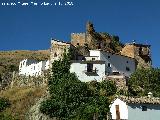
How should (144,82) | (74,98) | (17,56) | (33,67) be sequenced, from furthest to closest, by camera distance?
(17,56) < (33,67) < (144,82) < (74,98)

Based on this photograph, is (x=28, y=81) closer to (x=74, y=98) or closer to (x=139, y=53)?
(x=74, y=98)

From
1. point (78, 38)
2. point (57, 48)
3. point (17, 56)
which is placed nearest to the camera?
point (57, 48)

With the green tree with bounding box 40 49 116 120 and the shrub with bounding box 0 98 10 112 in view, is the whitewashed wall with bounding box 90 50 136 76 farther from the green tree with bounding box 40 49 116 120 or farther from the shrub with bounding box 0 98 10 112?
the shrub with bounding box 0 98 10 112

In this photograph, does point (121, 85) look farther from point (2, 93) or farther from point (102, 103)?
point (2, 93)

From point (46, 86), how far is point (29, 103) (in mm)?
4961

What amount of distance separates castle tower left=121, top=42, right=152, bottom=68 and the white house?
61.5 feet

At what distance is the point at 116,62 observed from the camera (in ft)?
280

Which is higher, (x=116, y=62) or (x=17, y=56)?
(x=17, y=56)

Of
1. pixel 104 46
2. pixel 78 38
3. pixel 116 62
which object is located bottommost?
pixel 116 62

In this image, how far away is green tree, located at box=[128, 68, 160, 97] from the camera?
77.3 metres

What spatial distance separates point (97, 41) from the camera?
96.2 meters

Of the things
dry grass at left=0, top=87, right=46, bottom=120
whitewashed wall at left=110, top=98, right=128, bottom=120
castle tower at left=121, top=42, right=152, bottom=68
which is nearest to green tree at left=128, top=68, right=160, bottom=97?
castle tower at left=121, top=42, right=152, bottom=68

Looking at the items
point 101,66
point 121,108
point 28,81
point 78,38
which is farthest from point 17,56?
point 121,108

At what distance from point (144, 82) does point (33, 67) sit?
81.1ft
